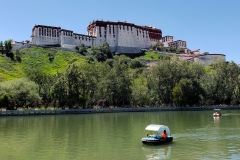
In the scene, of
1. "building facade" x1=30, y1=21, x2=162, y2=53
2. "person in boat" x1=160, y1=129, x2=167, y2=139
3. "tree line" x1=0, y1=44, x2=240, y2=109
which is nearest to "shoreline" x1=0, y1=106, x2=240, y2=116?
"tree line" x1=0, y1=44, x2=240, y2=109

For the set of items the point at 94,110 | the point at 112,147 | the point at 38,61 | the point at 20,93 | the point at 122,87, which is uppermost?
the point at 38,61

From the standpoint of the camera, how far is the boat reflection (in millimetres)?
24334

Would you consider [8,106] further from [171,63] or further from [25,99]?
[171,63]

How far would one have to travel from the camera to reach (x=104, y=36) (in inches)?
6762

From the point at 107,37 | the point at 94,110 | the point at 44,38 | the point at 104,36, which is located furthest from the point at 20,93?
the point at 107,37

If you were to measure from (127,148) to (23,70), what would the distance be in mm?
100903

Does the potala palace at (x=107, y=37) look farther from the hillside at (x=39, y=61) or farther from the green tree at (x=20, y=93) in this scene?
the green tree at (x=20, y=93)

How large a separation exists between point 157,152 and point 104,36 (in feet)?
491

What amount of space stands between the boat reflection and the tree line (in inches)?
2168

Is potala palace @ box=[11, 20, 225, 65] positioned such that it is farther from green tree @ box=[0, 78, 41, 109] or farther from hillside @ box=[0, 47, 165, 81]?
green tree @ box=[0, 78, 41, 109]

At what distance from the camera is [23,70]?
120 m

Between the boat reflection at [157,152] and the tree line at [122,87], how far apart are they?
2168 inches

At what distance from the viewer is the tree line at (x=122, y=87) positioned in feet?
264

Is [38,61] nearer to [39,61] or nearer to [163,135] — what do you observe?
[39,61]
